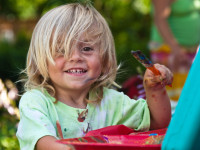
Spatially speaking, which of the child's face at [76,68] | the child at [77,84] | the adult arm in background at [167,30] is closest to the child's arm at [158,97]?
the child at [77,84]

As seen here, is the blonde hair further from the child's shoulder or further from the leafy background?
the leafy background

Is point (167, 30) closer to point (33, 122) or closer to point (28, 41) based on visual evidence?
point (33, 122)

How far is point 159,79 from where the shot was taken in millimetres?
1867

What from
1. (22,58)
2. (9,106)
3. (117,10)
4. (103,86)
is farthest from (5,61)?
(117,10)

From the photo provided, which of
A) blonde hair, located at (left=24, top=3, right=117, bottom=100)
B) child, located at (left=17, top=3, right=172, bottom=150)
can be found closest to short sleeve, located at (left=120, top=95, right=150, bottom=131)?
child, located at (left=17, top=3, right=172, bottom=150)

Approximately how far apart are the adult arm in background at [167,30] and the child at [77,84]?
5.32ft

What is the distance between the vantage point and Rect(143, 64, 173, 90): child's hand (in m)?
1.84

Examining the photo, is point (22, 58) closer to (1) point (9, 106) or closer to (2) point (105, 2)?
(1) point (9, 106)

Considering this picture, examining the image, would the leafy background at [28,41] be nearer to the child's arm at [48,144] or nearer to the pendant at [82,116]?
the pendant at [82,116]

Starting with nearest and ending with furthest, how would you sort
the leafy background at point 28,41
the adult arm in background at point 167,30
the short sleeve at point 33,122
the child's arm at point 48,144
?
the child's arm at point 48,144 → the short sleeve at point 33,122 → the leafy background at point 28,41 → the adult arm in background at point 167,30

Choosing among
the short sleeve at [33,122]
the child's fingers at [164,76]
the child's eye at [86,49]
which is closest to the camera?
the short sleeve at [33,122]

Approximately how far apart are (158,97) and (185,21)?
1929mm

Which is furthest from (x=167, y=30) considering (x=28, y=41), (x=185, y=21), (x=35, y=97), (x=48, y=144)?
(x=28, y=41)

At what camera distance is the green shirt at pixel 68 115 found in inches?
66.8
